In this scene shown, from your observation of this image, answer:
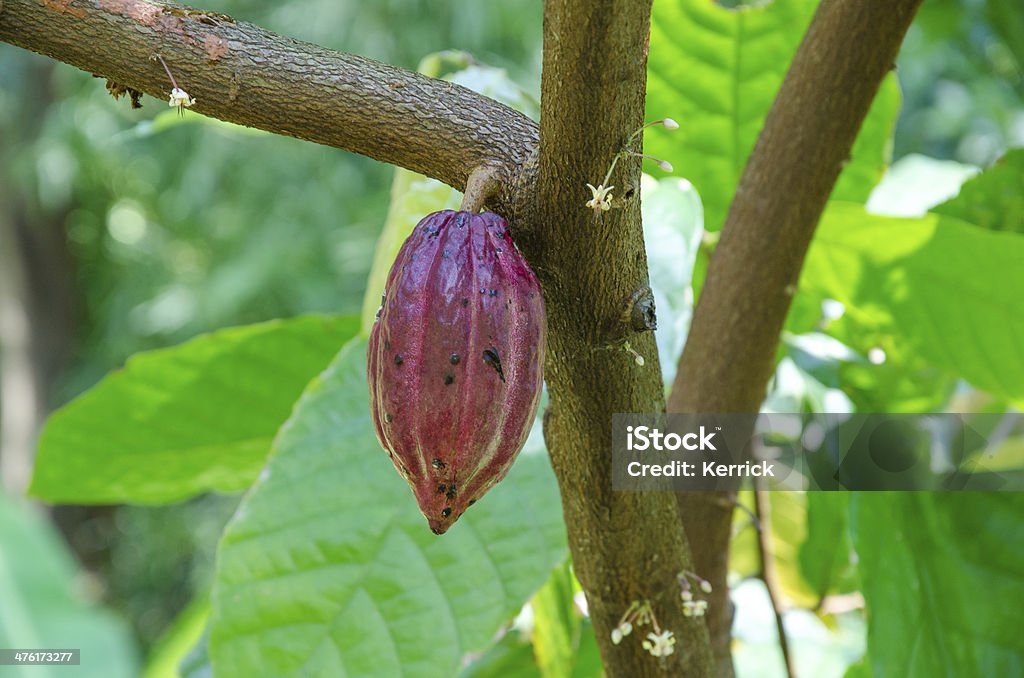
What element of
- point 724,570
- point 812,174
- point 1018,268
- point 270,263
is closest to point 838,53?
point 812,174

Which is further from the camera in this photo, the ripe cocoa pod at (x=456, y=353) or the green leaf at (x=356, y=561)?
the green leaf at (x=356, y=561)

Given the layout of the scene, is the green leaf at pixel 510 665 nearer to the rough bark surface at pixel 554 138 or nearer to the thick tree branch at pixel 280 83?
the rough bark surface at pixel 554 138

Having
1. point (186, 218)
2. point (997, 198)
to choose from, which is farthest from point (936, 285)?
point (186, 218)

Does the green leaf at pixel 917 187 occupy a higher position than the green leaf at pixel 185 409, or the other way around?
the green leaf at pixel 917 187

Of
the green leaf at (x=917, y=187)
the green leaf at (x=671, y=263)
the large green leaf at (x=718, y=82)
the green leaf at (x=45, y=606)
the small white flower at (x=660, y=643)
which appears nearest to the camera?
the green leaf at (x=45, y=606)

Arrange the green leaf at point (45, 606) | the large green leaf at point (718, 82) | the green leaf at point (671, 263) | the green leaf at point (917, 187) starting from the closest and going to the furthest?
the green leaf at point (45, 606)
the green leaf at point (671, 263)
the large green leaf at point (718, 82)
the green leaf at point (917, 187)

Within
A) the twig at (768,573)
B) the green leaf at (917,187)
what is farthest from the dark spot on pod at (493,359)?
the green leaf at (917,187)

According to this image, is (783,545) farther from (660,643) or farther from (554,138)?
(554,138)
